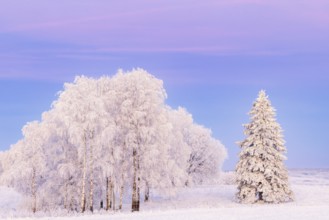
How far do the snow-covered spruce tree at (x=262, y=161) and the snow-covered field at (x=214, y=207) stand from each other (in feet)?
7.02

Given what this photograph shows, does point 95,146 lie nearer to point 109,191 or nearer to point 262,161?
point 109,191

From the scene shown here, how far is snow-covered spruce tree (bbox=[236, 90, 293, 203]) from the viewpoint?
47562mm

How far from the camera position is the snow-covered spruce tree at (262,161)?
47.6m

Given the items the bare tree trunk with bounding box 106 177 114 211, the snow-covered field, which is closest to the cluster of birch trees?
the bare tree trunk with bounding box 106 177 114 211

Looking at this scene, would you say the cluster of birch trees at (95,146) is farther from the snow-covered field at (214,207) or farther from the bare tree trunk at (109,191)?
the snow-covered field at (214,207)

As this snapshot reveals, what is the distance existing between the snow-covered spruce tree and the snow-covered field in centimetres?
214

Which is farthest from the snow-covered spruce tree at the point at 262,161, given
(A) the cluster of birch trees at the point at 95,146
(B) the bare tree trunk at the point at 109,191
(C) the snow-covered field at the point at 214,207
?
(B) the bare tree trunk at the point at 109,191

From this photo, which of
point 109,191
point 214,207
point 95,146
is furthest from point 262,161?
point 95,146

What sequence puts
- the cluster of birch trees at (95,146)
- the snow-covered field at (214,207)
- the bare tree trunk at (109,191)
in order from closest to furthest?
1. the snow-covered field at (214,207)
2. the cluster of birch trees at (95,146)
3. the bare tree trunk at (109,191)

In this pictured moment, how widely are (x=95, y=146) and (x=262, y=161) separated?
18177 mm

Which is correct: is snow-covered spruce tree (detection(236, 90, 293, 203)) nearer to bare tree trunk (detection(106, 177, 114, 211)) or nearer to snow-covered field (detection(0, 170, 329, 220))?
snow-covered field (detection(0, 170, 329, 220))

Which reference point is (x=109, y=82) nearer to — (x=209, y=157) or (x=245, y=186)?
(x=245, y=186)

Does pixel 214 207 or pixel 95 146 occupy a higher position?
pixel 95 146

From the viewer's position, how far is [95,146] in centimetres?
3966
